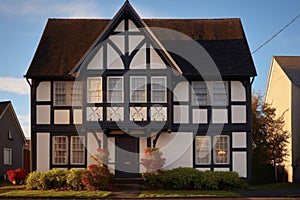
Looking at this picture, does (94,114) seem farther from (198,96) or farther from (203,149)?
(203,149)

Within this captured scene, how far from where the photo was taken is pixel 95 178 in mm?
26109

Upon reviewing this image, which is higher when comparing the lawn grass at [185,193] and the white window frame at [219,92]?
the white window frame at [219,92]

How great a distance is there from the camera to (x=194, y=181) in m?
27.2

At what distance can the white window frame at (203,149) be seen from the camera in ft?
97.2

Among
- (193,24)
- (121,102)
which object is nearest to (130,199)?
(121,102)

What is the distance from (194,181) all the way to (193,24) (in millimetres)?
11135

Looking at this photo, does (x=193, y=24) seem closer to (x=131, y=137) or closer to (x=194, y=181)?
(x=131, y=137)

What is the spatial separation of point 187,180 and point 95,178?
4778 millimetres

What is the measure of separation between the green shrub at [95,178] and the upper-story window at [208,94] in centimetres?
695

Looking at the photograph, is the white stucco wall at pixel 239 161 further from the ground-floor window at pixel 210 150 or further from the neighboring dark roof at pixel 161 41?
the neighboring dark roof at pixel 161 41

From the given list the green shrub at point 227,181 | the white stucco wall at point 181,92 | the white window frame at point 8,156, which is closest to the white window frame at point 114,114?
the white stucco wall at point 181,92

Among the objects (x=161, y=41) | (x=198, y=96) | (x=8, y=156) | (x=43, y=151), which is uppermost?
(x=161, y=41)

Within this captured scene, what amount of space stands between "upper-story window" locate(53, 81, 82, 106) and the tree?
13.3 metres

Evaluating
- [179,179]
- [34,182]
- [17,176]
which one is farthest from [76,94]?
[179,179]
